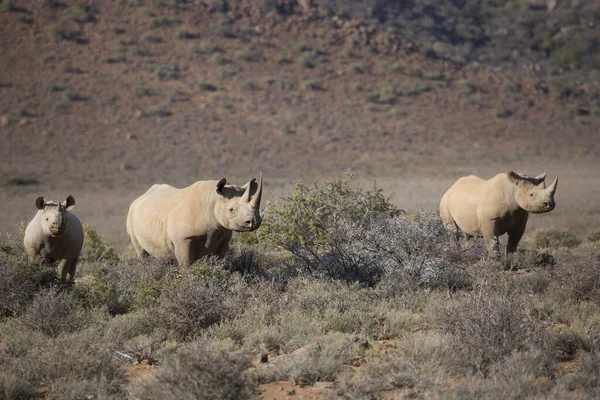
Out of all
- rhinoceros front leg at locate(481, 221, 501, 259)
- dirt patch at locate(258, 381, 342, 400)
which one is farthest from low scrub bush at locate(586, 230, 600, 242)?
dirt patch at locate(258, 381, 342, 400)

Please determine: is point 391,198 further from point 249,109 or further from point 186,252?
point 186,252

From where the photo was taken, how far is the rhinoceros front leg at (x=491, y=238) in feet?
38.3

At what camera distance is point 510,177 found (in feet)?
38.2

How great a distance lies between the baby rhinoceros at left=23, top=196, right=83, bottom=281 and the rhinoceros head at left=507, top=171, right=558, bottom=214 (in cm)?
718

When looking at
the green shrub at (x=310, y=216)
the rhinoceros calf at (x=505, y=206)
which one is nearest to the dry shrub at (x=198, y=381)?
the green shrub at (x=310, y=216)

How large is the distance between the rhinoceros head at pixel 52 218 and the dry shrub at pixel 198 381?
15.1 feet

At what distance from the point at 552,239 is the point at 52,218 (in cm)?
1162

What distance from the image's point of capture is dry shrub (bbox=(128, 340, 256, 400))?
5.39 metres

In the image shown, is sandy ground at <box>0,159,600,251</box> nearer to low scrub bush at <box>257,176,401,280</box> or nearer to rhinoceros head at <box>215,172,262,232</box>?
low scrub bush at <box>257,176,401,280</box>

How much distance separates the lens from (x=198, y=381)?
5.42m

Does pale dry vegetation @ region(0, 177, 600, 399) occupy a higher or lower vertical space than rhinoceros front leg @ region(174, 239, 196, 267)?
lower

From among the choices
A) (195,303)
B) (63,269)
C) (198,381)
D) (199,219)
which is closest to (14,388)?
(198,381)

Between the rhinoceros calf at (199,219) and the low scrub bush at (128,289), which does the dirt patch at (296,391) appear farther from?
the low scrub bush at (128,289)

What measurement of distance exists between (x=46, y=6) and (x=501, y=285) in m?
46.5
